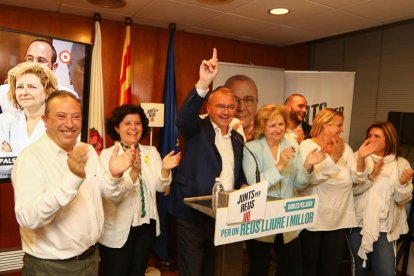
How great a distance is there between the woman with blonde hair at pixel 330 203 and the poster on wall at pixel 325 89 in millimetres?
1777

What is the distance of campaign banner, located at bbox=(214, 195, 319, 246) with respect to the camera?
1.38 m

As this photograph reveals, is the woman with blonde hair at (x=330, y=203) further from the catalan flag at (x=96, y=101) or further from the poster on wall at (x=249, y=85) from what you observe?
the catalan flag at (x=96, y=101)

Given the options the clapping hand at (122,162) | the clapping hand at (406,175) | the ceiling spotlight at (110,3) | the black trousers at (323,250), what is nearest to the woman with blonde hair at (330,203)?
the black trousers at (323,250)

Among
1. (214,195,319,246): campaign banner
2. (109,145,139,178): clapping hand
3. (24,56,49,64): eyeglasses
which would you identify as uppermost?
(24,56,49,64): eyeglasses

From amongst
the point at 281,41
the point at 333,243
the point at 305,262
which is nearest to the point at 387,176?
the point at 333,243

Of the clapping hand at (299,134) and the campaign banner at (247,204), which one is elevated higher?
the clapping hand at (299,134)

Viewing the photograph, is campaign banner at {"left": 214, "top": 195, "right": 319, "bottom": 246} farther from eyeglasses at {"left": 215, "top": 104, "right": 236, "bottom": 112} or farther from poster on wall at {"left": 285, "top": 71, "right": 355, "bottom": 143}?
poster on wall at {"left": 285, "top": 71, "right": 355, "bottom": 143}

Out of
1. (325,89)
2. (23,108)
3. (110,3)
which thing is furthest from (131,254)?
(325,89)

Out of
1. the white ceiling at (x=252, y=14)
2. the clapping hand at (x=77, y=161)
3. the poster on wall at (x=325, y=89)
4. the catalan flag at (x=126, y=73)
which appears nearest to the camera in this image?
the clapping hand at (x=77, y=161)

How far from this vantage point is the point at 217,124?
88.2 inches

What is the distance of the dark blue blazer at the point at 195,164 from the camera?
6.94 feet

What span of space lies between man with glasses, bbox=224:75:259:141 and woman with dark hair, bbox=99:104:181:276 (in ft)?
6.23

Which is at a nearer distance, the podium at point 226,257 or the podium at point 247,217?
the podium at point 247,217

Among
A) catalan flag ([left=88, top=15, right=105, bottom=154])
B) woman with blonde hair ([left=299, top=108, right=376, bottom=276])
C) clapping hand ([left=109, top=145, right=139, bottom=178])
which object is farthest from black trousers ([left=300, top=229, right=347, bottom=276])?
catalan flag ([left=88, top=15, right=105, bottom=154])
